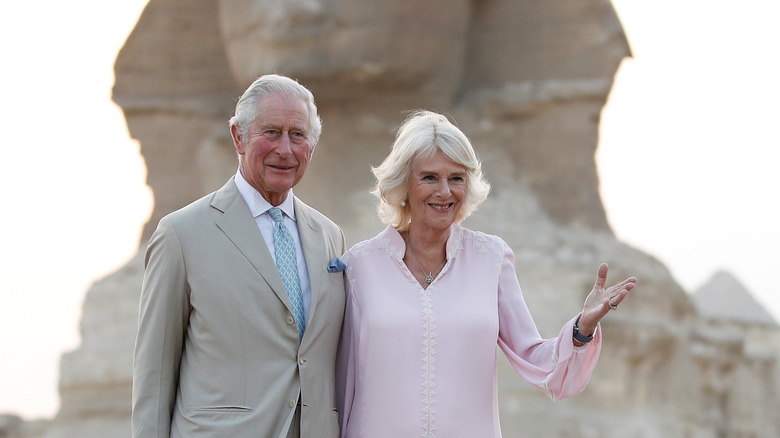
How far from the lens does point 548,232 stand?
10227 millimetres

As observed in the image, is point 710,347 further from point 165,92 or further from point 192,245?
point 192,245

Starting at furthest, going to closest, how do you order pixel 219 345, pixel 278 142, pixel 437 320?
pixel 437 320 → pixel 278 142 → pixel 219 345

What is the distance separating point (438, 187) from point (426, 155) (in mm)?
96

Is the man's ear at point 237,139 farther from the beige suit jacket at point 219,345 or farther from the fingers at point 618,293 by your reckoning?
the fingers at point 618,293

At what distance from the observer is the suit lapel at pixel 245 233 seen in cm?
373

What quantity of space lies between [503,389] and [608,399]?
833 millimetres

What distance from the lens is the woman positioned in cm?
386

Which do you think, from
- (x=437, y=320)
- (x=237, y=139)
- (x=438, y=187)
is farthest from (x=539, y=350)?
(x=237, y=139)

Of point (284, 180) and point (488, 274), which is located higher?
point (284, 180)

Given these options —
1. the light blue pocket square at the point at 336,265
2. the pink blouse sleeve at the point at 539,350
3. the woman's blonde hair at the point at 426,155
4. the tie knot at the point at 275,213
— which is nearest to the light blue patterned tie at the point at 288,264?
the tie knot at the point at 275,213

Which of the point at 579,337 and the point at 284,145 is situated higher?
the point at 284,145

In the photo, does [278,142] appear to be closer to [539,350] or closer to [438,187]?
[438,187]

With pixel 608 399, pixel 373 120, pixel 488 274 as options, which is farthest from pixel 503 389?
pixel 488 274

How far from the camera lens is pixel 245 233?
3.81 meters
